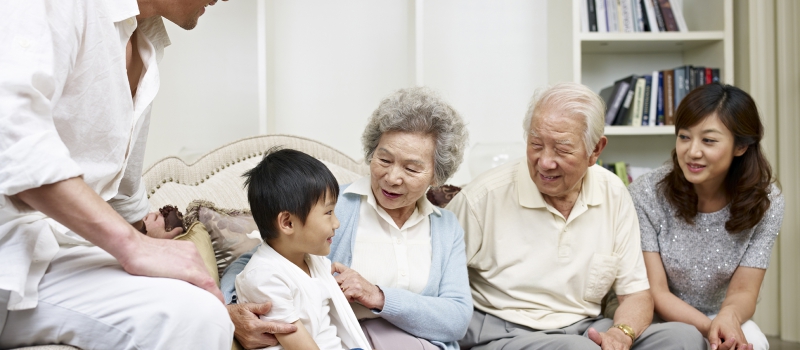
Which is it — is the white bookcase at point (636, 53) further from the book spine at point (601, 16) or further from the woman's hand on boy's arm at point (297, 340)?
the woman's hand on boy's arm at point (297, 340)

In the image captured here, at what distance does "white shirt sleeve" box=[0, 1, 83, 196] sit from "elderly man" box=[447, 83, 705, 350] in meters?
1.28

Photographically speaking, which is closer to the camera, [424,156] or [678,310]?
[424,156]

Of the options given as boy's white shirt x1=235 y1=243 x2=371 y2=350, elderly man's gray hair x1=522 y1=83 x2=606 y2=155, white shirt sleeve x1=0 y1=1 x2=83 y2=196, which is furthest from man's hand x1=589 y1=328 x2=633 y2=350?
white shirt sleeve x1=0 y1=1 x2=83 y2=196

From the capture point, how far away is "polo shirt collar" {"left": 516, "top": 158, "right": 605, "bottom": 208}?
2.03m

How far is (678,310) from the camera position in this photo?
6.63 ft

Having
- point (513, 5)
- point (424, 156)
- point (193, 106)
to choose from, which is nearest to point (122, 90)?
point (424, 156)

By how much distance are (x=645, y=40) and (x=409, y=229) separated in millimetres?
1832

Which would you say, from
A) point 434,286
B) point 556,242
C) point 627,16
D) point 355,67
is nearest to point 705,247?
point 556,242

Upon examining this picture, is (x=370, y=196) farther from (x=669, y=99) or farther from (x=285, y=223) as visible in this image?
(x=669, y=99)

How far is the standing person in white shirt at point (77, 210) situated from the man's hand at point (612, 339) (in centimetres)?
107

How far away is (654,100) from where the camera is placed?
321cm

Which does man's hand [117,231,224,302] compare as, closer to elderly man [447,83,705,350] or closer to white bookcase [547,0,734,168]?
elderly man [447,83,705,350]

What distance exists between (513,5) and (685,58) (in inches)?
36.9

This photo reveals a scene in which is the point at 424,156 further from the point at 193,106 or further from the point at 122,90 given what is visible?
the point at 193,106
